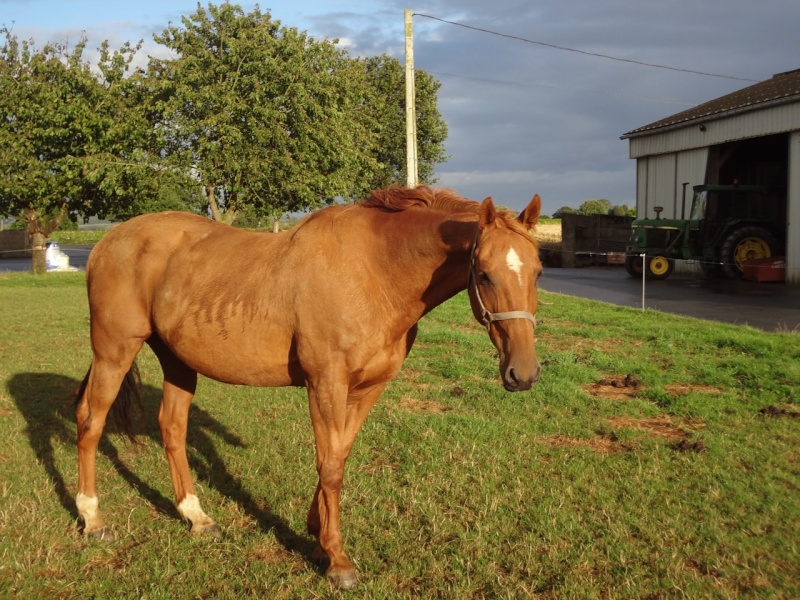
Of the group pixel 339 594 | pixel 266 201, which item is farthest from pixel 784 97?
pixel 339 594

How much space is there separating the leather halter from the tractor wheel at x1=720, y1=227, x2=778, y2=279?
64.6 feet

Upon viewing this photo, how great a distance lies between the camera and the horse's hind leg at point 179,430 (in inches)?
170

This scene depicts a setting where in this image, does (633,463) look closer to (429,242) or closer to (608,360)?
(429,242)

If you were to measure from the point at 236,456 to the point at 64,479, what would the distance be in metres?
1.28

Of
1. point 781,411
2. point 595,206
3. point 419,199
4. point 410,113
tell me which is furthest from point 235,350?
point 595,206

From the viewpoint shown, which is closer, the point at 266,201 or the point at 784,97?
the point at 784,97

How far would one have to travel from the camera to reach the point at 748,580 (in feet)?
11.4

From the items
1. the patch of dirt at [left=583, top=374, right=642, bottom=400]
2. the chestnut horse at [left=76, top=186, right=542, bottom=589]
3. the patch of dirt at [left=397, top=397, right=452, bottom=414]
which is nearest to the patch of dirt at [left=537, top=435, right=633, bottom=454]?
the patch of dirt at [left=397, top=397, right=452, bottom=414]

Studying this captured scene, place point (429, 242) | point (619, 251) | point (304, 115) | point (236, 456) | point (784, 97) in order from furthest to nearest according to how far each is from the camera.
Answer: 1. point (619, 251)
2. point (304, 115)
3. point (784, 97)
4. point (236, 456)
5. point (429, 242)

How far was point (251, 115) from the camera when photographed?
2216 centimetres

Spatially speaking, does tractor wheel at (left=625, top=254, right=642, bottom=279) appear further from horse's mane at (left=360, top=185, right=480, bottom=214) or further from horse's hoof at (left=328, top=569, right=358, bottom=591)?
horse's hoof at (left=328, top=569, right=358, bottom=591)

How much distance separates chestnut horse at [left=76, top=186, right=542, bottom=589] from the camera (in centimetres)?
333

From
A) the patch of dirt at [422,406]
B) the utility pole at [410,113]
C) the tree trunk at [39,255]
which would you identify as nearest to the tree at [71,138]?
the tree trunk at [39,255]

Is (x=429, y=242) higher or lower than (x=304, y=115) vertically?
lower
